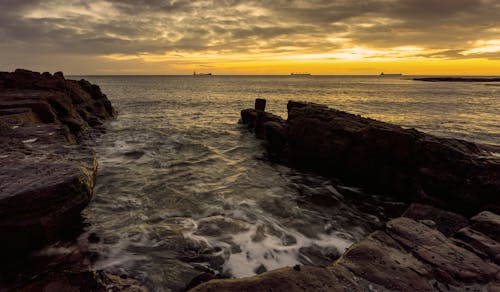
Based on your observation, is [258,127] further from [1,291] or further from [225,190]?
[1,291]

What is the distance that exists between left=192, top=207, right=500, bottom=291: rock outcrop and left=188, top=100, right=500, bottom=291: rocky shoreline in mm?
15

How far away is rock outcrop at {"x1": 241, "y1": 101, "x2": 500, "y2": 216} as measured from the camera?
880 centimetres

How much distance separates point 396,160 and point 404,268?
22.6ft

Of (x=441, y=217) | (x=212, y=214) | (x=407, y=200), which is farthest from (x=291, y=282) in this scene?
(x=407, y=200)

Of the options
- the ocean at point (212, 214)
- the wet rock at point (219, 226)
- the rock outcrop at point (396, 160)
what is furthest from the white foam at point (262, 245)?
the rock outcrop at point (396, 160)

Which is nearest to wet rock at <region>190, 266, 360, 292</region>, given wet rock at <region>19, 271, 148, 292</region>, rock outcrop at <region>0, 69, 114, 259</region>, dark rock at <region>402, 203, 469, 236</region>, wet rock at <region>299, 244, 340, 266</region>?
wet rock at <region>19, 271, 148, 292</region>

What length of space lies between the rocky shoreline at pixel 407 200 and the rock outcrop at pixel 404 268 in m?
0.01

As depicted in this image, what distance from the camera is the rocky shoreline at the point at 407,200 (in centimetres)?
442

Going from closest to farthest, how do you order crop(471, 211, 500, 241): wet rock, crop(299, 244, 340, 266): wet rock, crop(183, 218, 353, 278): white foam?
crop(471, 211, 500, 241): wet rock < crop(183, 218, 353, 278): white foam < crop(299, 244, 340, 266): wet rock

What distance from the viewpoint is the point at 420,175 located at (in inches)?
384

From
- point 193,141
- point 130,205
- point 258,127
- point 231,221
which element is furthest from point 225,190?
point 258,127

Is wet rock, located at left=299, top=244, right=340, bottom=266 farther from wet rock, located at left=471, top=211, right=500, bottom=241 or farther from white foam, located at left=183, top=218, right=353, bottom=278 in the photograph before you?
wet rock, located at left=471, top=211, right=500, bottom=241

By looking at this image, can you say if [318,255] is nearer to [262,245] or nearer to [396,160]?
[262,245]

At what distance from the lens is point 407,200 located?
1026 cm
